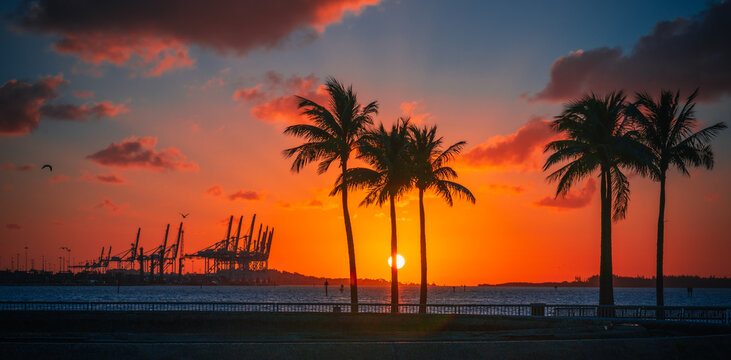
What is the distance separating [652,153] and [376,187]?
53.3ft

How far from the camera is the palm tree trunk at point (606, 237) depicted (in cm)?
3641

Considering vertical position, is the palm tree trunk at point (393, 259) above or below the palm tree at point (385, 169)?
below

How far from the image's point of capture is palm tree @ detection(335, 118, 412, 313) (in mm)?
36188

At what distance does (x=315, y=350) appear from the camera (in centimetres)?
855

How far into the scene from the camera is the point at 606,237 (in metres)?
36.9

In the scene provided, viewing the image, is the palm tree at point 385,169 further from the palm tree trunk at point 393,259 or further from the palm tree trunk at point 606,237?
the palm tree trunk at point 606,237

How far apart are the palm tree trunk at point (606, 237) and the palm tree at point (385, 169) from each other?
11.9m

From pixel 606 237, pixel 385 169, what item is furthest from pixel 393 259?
pixel 606 237

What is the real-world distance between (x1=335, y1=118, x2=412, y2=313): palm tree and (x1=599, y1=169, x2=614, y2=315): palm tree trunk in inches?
470

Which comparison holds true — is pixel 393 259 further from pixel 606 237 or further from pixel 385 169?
pixel 606 237

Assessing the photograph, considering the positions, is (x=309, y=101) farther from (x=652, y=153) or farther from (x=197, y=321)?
(x=652, y=153)

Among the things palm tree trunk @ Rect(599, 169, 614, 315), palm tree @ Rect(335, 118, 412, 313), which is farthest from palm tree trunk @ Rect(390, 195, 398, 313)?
palm tree trunk @ Rect(599, 169, 614, 315)

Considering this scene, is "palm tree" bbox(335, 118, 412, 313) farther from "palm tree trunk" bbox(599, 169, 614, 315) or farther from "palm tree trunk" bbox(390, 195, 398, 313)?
"palm tree trunk" bbox(599, 169, 614, 315)

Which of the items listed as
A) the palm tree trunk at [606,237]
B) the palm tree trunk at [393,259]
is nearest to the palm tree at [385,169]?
the palm tree trunk at [393,259]
